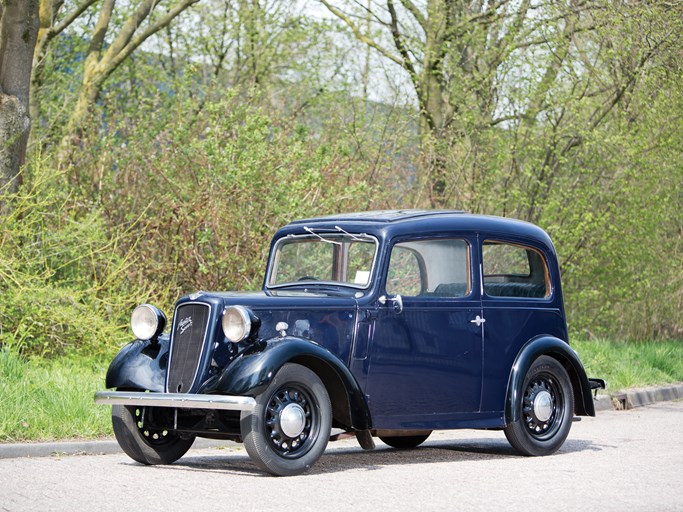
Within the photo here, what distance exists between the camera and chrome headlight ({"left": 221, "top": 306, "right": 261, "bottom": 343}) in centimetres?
760

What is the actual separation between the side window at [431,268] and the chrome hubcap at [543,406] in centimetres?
108

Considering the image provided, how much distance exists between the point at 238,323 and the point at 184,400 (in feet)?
2.11

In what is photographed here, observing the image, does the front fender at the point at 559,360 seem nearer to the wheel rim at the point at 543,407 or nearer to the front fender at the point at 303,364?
the wheel rim at the point at 543,407

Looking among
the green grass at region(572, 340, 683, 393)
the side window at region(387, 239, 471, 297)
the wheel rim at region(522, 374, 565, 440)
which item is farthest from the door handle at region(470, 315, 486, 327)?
the green grass at region(572, 340, 683, 393)

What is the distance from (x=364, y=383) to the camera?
8.16 meters

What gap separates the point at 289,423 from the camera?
7.59 m

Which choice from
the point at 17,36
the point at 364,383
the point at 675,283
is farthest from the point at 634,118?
the point at 364,383

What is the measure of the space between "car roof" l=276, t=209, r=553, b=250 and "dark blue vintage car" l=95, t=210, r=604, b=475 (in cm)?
1

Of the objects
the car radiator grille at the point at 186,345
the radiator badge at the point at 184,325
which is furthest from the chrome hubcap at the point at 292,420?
the radiator badge at the point at 184,325

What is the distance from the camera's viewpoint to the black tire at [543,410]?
9.03 m

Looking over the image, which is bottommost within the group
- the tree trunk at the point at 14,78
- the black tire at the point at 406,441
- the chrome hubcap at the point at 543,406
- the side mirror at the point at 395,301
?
the black tire at the point at 406,441

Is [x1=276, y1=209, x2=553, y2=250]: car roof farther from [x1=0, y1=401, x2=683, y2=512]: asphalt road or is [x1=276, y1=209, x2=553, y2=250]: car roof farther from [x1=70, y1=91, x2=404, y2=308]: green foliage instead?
[x1=70, y1=91, x2=404, y2=308]: green foliage

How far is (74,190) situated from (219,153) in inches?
79.7

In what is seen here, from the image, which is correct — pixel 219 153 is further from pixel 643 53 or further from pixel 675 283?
pixel 675 283
